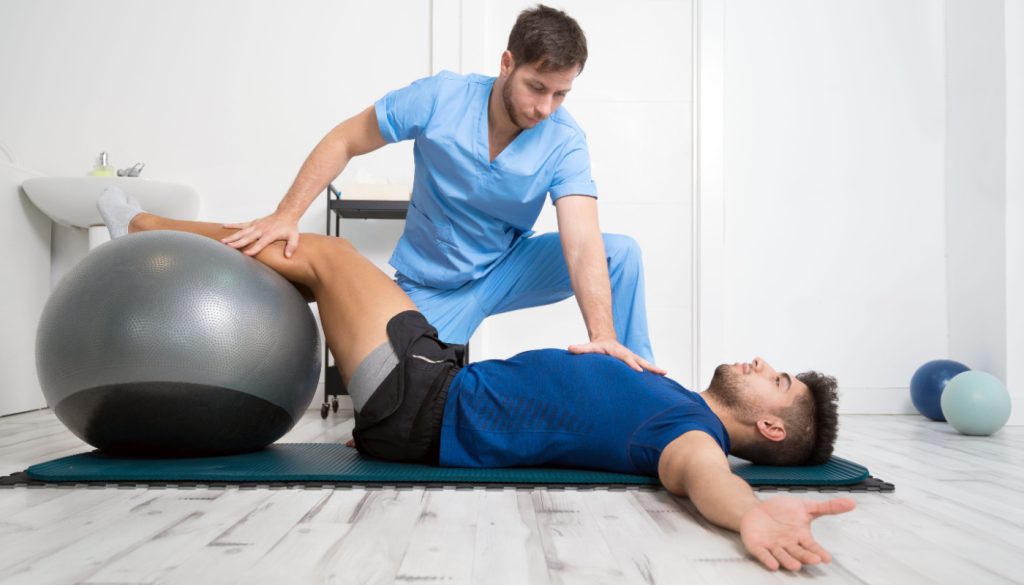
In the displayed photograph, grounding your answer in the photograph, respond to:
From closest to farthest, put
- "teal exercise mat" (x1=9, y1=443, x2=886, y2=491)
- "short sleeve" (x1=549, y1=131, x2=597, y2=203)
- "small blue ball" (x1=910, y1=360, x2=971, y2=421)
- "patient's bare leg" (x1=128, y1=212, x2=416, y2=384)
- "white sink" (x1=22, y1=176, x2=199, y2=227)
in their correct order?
1. "teal exercise mat" (x1=9, y1=443, x2=886, y2=491)
2. "patient's bare leg" (x1=128, y1=212, x2=416, y2=384)
3. "short sleeve" (x1=549, y1=131, x2=597, y2=203)
4. "white sink" (x1=22, y1=176, x2=199, y2=227)
5. "small blue ball" (x1=910, y1=360, x2=971, y2=421)

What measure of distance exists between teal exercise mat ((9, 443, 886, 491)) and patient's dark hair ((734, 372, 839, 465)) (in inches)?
1.3

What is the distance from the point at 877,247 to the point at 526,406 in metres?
2.74

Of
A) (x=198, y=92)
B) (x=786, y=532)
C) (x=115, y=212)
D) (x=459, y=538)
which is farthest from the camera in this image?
(x=198, y=92)

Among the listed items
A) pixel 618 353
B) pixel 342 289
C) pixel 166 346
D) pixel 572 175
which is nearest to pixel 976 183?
pixel 572 175

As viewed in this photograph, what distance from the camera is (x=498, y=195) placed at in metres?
2.27

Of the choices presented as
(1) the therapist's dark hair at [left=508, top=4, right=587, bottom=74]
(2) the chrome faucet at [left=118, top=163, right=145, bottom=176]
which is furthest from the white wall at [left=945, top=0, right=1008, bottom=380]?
(2) the chrome faucet at [left=118, top=163, right=145, bottom=176]

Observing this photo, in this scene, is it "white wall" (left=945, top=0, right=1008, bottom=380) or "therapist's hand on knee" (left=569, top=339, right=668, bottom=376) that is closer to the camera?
"therapist's hand on knee" (left=569, top=339, right=668, bottom=376)

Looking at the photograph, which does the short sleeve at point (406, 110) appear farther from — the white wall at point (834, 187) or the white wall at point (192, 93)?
the white wall at point (834, 187)

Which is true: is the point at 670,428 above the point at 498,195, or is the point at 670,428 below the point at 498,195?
below

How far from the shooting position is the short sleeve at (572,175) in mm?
2236

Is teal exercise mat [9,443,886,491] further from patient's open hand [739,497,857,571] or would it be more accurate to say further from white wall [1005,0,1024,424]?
white wall [1005,0,1024,424]

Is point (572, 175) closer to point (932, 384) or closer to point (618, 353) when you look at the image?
point (618, 353)

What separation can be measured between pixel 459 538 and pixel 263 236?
99cm

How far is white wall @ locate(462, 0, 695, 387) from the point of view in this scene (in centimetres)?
370
